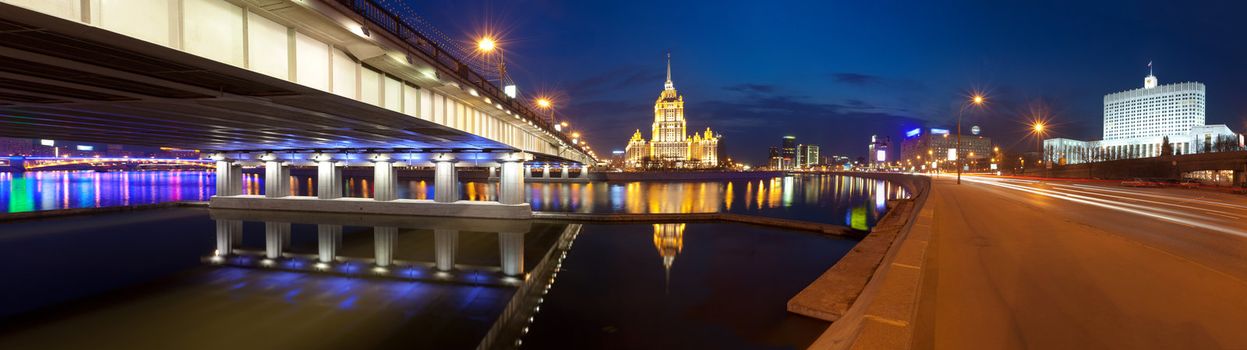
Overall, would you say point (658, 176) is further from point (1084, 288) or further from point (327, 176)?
point (1084, 288)

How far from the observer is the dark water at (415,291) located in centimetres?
1188

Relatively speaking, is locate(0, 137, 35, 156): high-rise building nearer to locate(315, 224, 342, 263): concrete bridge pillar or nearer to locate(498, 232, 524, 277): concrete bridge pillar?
locate(315, 224, 342, 263): concrete bridge pillar

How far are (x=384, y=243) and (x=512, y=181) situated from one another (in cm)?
1097

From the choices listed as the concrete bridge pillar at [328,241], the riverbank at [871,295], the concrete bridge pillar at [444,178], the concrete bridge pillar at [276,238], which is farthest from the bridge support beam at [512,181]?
the riverbank at [871,295]

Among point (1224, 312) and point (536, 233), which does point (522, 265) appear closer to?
point (536, 233)

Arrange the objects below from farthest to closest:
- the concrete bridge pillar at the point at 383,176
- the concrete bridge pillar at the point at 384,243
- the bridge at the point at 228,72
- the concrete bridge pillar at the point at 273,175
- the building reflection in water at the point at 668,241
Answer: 1. the concrete bridge pillar at the point at 273,175
2. the concrete bridge pillar at the point at 383,176
3. the concrete bridge pillar at the point at 384,243
4. the building reflection in water at the point at 668,241
5. the bridge at the point at 228,72

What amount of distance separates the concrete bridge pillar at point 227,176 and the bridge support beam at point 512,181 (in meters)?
26.0

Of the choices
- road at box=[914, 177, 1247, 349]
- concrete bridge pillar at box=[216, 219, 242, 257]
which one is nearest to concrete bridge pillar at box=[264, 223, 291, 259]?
concrete bridge pillar at box=[216, 219, 242, 257]

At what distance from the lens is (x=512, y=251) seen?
2317 cm

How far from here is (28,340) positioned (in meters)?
11.8

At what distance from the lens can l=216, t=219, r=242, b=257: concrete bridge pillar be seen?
23.9 m

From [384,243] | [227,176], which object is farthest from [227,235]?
[227,176]

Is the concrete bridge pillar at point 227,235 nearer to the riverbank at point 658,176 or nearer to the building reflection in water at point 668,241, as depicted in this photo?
the building reflection in water at point 668,241

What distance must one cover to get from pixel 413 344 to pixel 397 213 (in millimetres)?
27441
